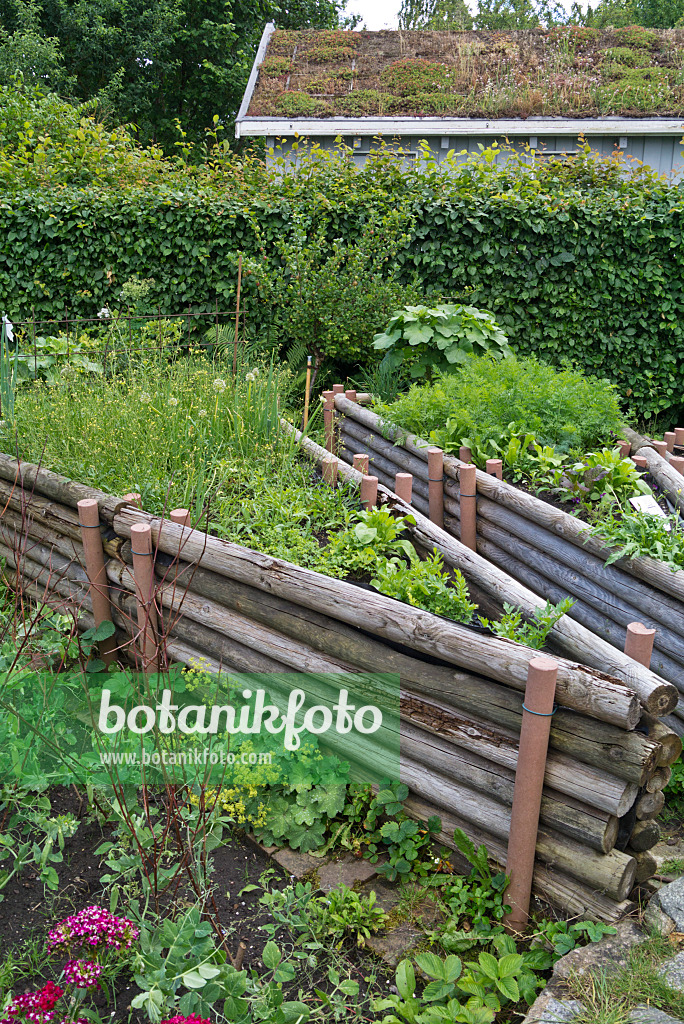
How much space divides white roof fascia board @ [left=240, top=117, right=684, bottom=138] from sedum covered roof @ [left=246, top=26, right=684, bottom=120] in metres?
0.17

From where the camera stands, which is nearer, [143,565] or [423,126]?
[143,565]

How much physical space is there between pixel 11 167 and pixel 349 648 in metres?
7.23

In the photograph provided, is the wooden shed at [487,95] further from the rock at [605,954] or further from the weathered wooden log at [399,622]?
the rock at [605,954]

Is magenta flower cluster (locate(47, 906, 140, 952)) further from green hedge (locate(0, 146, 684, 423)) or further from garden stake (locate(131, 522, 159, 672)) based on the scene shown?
green hedge (locate(0, 146, 684, 423))

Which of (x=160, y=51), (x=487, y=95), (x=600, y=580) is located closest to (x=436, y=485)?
(x=600, y=580)

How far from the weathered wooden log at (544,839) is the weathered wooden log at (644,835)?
0.08 meters

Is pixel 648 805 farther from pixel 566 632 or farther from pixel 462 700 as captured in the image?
pixel 566 632

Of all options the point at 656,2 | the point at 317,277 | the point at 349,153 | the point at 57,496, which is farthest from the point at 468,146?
the point at 656,2

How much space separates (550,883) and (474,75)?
13357 millimetres

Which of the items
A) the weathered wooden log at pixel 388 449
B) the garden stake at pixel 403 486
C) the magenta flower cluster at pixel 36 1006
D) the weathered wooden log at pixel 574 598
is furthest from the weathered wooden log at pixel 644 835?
the weathered wooden log at pixel 388 449

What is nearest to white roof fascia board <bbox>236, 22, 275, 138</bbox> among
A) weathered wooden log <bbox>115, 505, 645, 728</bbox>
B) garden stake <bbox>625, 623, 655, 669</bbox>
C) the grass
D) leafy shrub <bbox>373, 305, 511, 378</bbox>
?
leafy shrub <bbox>373, 305, 511, 378</bbox>

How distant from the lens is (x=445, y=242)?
753 cm

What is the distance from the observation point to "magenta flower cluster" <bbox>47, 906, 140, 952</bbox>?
82.2 inches

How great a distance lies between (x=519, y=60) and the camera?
12875 millimetres
